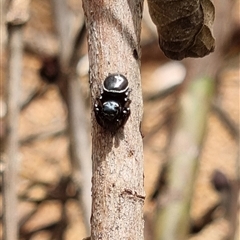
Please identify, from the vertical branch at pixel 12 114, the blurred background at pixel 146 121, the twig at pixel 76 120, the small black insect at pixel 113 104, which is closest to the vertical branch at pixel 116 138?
the small black insect at pixel 113 104

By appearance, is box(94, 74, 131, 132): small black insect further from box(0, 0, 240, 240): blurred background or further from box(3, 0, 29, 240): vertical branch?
box(0, 0, 240, 240): blurred background

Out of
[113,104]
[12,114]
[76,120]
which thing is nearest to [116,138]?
[113,104]

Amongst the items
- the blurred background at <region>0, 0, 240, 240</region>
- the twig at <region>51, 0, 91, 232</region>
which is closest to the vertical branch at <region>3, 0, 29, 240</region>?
the twig at <region>51, 0, 91, 232</region>

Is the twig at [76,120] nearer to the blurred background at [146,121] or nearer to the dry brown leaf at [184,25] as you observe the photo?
the blurred background at [146,121]

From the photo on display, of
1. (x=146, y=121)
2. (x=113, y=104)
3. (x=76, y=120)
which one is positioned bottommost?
(x=146, y=121)

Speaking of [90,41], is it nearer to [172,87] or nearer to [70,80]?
[70,80]

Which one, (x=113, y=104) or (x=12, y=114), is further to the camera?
(x=12, y=114)

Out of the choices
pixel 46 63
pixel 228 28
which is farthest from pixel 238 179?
pixel 46 63

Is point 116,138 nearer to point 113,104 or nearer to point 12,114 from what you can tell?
point 113,104
